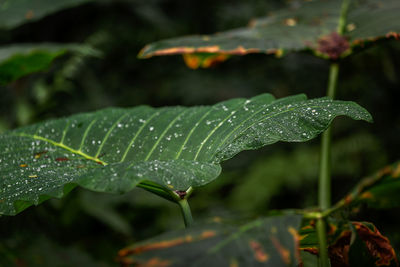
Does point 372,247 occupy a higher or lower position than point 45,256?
higher

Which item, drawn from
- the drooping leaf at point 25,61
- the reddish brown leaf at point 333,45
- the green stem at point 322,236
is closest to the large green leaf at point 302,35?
the reddish brown leaf at point 333,45

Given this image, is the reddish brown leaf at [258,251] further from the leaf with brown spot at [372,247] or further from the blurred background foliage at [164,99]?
the blurred background foliage at [164,99]

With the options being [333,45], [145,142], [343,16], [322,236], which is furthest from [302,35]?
[322,236]

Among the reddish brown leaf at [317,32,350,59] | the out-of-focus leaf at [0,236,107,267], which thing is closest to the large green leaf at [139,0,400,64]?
the reddish brown leaf at [317,32,350,59]

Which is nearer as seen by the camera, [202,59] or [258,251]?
[258,251]

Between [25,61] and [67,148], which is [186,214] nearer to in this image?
[67,148]

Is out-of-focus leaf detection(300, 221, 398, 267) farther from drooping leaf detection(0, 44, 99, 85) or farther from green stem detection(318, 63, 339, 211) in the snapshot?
drooping leaf detection(0, 44, 99, 85)

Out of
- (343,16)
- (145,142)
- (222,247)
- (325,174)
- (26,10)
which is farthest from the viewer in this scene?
(26,10)

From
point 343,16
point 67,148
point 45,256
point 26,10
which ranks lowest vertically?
point 45,256
